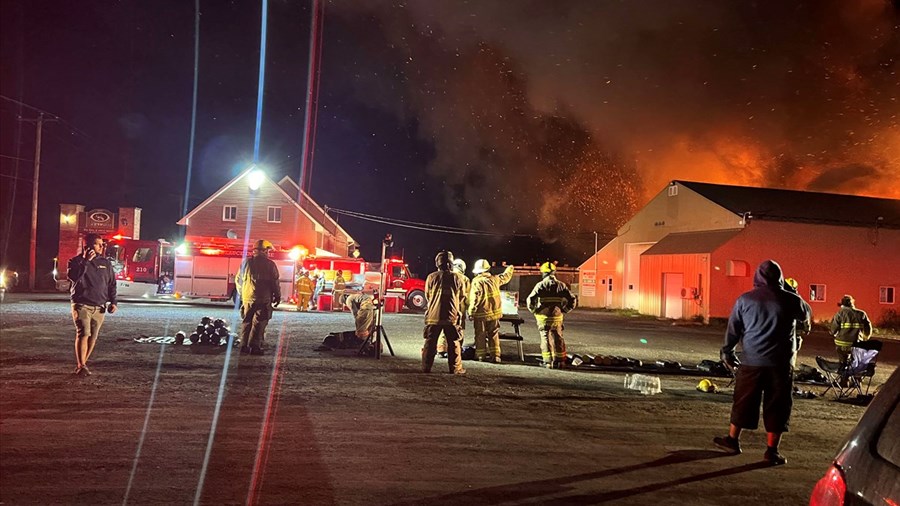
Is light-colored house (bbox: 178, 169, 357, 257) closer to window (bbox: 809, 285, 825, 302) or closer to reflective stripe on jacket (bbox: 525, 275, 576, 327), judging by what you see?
window (bbox: 809, 285, 825, 302)

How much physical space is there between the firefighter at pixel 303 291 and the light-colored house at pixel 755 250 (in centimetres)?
1679

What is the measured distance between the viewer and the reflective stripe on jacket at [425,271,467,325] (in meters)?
9.78

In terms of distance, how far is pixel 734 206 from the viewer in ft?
101

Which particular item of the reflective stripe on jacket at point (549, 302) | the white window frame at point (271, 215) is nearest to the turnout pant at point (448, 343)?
the reflective stripe on jacket at point (549, 302)

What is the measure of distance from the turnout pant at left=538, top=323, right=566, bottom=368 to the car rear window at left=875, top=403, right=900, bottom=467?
8.80 m

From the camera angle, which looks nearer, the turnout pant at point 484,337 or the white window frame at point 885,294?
the turnout pant at point 484,337

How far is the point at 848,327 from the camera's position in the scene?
1105 centimetres

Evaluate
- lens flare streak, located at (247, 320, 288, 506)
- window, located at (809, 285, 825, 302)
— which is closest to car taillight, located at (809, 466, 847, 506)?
lens flare streak, located at (247, 320, 288, 506)

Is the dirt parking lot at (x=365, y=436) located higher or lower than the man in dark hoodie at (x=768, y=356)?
lower

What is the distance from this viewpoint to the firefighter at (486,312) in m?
11.5

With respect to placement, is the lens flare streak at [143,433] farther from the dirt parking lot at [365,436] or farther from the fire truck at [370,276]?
the fire truck at [370,276]

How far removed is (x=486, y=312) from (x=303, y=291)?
13411 mm

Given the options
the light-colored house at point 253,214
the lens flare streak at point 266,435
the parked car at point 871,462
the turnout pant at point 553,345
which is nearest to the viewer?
the parked car at point 871,462

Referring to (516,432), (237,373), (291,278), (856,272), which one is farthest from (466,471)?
(856,272)
